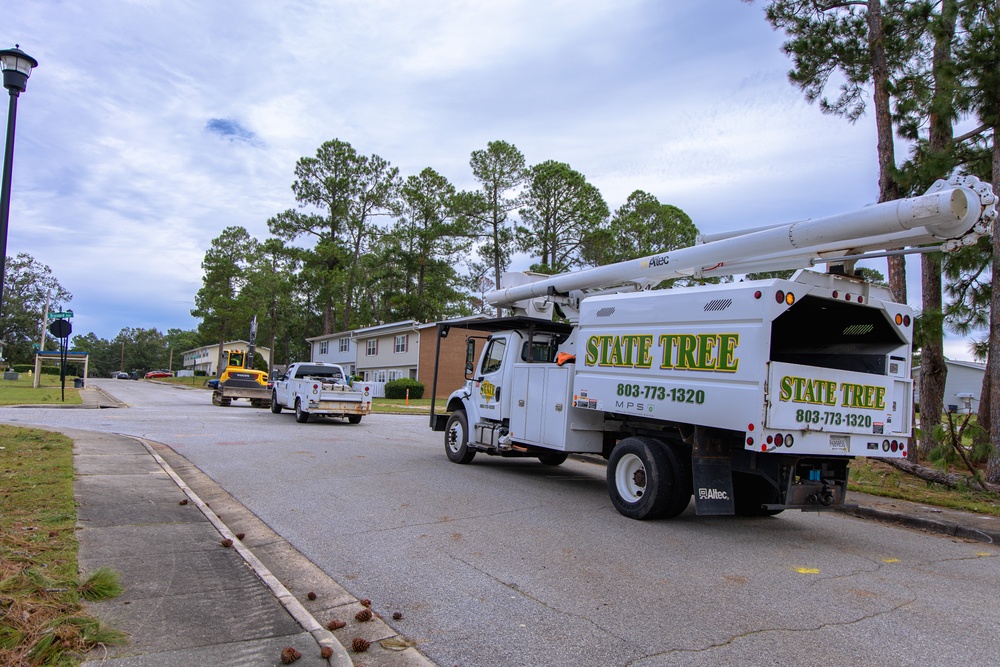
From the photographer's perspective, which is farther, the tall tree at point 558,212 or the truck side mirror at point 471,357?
the tall tree at point 558,212

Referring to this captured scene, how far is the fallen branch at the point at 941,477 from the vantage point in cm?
1009

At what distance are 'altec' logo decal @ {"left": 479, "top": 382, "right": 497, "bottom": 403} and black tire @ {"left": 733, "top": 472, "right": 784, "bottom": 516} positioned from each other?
411cm

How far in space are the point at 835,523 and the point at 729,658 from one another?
17.8 ft

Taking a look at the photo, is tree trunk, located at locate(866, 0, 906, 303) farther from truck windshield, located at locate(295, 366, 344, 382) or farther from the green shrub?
the green shrub

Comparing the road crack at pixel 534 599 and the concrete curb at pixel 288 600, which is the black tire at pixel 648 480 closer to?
the road crack at pixel 534 599

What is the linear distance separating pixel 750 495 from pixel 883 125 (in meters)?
8.70

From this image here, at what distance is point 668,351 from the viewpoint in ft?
25.3

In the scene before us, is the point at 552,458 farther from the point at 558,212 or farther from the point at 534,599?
the point at 558,212

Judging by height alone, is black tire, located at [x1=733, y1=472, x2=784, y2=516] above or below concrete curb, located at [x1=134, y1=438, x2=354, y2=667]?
above

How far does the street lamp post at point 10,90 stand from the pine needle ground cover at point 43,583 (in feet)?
10.9

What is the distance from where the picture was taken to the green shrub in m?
41.9

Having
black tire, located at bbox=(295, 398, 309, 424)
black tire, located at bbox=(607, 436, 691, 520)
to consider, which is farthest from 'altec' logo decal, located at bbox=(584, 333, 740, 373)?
black tire, located at bbox=(295, 398, 309, 424)

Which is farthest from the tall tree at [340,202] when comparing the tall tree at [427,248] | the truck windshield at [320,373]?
the truck windshield at [320,373]

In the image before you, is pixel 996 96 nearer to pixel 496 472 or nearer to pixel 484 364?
pixel 484 364
